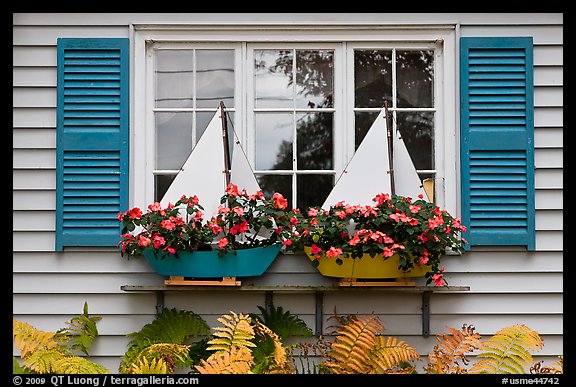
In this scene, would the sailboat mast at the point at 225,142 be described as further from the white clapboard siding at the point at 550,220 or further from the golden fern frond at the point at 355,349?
the white clapboard siding at the point at 550,220

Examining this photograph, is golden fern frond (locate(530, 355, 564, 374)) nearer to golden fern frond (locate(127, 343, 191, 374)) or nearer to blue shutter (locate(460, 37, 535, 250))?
blue shutter (locate(460, 37, 535, 250))

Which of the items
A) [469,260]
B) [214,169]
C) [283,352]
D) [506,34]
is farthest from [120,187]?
[506,34]

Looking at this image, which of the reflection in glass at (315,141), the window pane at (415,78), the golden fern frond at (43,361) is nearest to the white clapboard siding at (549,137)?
the window pane at (415,78)

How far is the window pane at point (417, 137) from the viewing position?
405 cm

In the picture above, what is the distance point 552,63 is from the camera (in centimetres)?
399

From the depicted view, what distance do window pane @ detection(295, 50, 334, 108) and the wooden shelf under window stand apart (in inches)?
42.2

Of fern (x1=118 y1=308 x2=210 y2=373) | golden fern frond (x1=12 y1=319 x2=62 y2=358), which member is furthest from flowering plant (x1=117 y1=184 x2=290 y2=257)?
golden fern frond (x1=12 y1=319 x2=62 y2=358)

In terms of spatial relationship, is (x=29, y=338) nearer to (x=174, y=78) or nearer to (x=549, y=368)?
(x=174, y=78)

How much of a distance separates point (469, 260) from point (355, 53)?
137cm

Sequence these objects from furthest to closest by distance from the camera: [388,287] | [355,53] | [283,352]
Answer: [355,53] < [388,287] < [283,352]

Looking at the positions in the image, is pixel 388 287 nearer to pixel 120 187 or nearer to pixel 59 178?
pixel 120 187

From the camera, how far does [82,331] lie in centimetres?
387

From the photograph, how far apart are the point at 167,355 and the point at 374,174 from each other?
149 centimetres

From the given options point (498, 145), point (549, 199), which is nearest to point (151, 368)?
point (498, 145)
